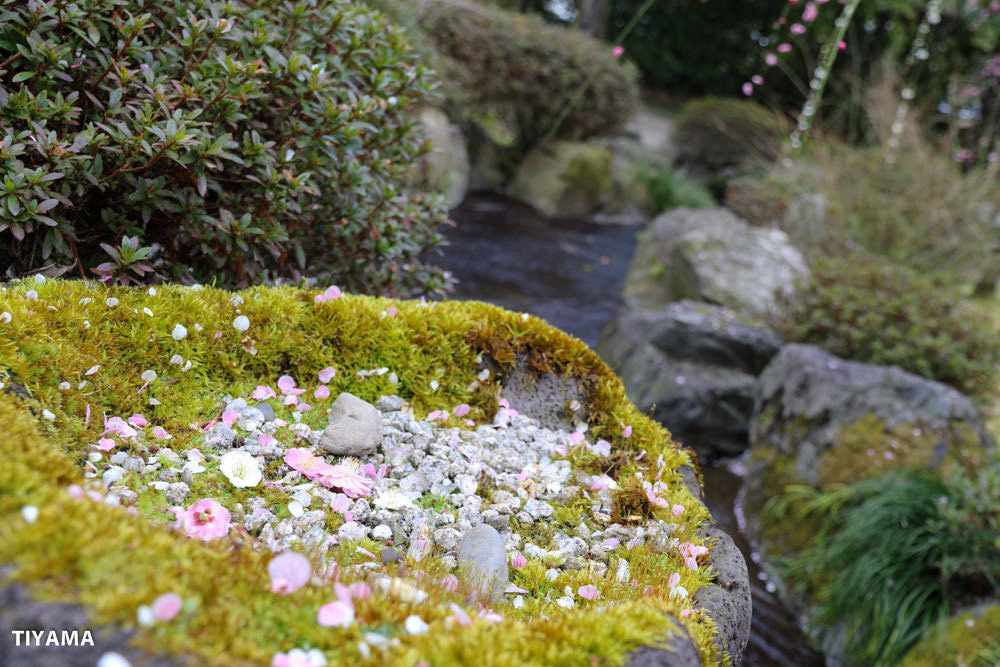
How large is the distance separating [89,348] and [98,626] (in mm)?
1034

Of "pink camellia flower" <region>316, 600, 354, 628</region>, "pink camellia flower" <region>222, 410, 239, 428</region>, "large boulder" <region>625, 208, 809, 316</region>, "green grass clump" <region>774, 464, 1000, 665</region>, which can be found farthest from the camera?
"large boulder" <region>625, 208, 809, 316</region>

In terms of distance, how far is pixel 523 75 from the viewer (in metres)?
10.5

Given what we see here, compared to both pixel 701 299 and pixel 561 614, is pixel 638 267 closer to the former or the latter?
pixel 701 299

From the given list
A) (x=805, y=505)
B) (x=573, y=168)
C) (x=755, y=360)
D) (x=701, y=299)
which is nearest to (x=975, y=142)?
(x=573, y=168)

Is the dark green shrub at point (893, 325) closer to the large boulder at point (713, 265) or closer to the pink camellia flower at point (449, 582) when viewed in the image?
the large boulder at point (713, 265)

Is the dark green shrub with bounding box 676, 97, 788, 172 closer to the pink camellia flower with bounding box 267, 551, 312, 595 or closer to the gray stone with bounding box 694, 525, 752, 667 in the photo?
the gray stone with bounding box 694, 525, 752, 667

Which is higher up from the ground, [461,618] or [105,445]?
[461,618]

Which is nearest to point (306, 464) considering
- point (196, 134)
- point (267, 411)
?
point (267, 411)

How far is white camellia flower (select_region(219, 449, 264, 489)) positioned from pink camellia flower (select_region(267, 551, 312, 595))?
0.51m

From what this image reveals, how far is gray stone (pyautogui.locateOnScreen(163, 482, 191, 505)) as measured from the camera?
1.49 meters

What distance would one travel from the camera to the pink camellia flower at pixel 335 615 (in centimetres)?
105

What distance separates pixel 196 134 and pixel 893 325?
14.9ft

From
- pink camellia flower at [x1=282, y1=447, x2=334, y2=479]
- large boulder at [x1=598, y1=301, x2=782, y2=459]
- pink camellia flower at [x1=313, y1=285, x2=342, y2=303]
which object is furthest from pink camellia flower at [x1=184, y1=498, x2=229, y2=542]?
large boulder at [x1=598, y1=301, x2=782, y2=459]

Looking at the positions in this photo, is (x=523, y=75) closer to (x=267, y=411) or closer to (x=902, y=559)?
(x=902, y=559)
